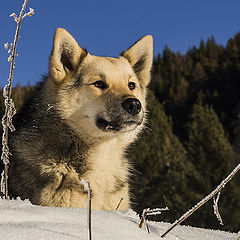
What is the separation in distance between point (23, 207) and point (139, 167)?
105ft

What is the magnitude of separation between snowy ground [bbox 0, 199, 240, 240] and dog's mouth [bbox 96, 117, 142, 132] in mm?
2343

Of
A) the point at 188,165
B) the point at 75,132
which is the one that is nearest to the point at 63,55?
the point at 75,132

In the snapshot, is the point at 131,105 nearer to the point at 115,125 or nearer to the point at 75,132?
the point at 115,125

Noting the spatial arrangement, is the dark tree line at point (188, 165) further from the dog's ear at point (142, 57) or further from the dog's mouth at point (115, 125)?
the dog's mouth at point (115, 125)

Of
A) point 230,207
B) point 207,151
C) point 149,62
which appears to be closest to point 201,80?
point 207,151

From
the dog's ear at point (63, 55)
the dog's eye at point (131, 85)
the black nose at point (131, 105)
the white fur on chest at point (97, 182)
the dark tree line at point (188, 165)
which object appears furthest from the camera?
the dark tree line at point (188, 165)

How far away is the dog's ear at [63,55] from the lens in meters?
5.02

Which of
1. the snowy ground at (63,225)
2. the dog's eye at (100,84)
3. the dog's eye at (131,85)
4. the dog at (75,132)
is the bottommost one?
the snowy ground at (63,225)

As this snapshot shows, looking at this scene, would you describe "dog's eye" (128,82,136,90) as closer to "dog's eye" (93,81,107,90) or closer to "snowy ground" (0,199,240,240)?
"dog's eye" (93,81,107,90)

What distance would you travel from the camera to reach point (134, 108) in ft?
15.6

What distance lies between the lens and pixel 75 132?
4723 millimetres

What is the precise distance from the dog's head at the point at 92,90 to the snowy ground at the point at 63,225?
2.37 metres

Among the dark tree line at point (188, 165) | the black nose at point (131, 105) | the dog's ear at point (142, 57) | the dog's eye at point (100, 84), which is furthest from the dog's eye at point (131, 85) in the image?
the dark tree line at point (188, 165)

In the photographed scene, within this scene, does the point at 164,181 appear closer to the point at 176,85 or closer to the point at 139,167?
the point at 139,167
